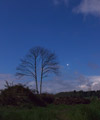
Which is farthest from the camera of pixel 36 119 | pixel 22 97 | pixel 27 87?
pixel 27 87

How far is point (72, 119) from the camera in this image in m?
7.82

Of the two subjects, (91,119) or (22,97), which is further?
(22,97)

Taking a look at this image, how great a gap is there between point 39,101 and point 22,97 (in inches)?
44.1

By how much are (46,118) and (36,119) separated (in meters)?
0.38

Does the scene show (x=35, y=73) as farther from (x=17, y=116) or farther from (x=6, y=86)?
(x=17, y=116)

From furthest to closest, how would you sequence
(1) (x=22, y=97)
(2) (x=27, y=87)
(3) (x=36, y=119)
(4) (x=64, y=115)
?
(2) (x=27, y=87) → (1) (x=22, y=97) → (4) (x=64, y=115) → (3) (x=36, y=119)

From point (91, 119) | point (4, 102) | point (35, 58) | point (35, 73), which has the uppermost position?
point (35, 58)

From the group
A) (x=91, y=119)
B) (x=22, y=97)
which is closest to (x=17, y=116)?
(x=91, y=119)

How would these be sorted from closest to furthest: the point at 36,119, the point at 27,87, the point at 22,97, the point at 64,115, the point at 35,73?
the point at 36,119, the point at 64,115, the point at 22,97, the point at 27,87, the point at 35,73

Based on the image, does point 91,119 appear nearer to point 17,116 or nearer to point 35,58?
point 17,116

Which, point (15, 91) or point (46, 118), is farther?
point (15, 91)

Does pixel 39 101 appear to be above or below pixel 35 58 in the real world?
below

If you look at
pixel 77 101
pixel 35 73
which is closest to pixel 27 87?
pixel 77 101

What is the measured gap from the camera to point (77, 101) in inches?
551
